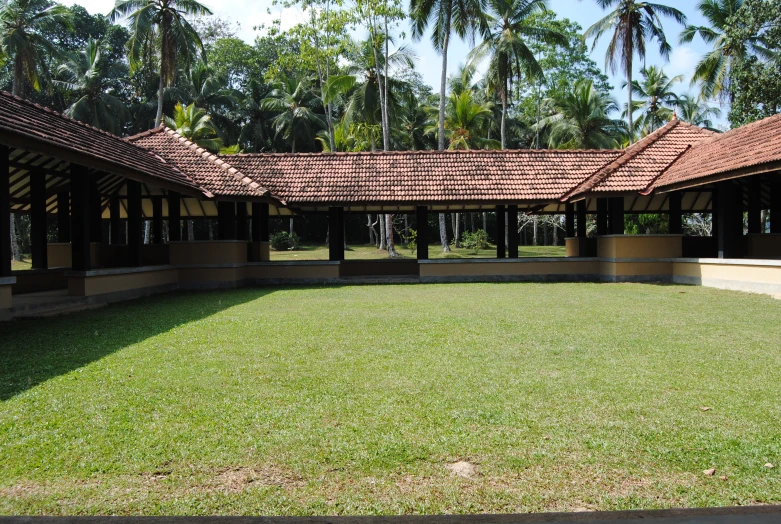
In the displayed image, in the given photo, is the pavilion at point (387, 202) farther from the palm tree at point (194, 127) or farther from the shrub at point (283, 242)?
the shrub at point (283, 242)

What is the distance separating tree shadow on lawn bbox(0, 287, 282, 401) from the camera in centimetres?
591

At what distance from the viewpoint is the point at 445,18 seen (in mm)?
24172

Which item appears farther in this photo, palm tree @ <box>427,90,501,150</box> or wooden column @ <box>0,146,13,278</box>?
palm tree @ <box>427,90,501,150</box>

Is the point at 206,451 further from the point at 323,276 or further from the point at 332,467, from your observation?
the point at 323,276

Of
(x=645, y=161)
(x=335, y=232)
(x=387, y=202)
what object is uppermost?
(x=645, y=161)

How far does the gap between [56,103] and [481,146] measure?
2921cm

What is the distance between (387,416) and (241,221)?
1412cm

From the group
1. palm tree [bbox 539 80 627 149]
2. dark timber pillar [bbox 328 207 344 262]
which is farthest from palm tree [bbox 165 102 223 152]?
palm tree [bbox 539 80 627 149]

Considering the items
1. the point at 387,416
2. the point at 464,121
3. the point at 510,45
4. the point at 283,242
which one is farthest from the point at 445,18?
the point at 387,416

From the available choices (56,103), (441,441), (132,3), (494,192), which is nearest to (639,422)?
(441,441)

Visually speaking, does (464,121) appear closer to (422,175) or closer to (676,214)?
(422,175)

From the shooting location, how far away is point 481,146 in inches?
1342

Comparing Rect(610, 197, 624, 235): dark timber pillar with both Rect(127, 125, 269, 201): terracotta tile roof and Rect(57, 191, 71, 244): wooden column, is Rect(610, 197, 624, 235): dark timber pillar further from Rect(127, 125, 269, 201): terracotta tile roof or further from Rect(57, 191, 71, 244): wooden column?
Rect(57, 191, 71, 244): wooden column

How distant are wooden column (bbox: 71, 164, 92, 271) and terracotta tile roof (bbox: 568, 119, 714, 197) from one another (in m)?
12.0
